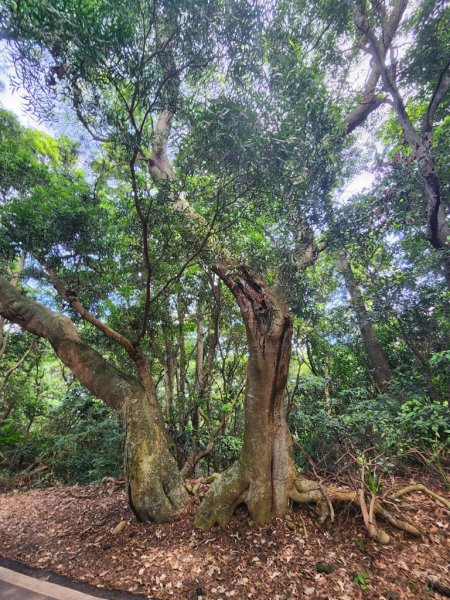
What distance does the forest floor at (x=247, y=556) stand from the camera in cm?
213

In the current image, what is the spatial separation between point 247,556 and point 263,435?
102 centimetres

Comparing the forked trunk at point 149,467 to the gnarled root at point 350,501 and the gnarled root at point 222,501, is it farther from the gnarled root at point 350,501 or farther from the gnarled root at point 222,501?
the gnarled root at point 350,501

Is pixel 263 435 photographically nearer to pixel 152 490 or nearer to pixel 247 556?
pixel 247 556

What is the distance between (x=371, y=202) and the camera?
145 inches

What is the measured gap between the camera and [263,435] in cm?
291

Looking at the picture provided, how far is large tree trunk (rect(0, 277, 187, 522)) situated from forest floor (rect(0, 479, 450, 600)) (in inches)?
10.2

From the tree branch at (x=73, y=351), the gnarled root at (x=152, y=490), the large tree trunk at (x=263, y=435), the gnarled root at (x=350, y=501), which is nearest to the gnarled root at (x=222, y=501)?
the large tree trunk at (x=263, y=435)

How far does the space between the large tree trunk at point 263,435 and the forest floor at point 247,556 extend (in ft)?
0.59

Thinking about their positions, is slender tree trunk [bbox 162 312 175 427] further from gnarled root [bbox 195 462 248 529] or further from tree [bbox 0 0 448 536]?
gnarled root [bbox 195 462 248 529]

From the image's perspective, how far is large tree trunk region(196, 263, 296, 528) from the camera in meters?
2.84

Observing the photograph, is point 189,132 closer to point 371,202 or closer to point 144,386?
point 371,202

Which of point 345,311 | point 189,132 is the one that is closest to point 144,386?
point 189,132

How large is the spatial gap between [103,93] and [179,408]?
512 centimetres

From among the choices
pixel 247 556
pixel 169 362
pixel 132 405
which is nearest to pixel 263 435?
pixel 247 556
